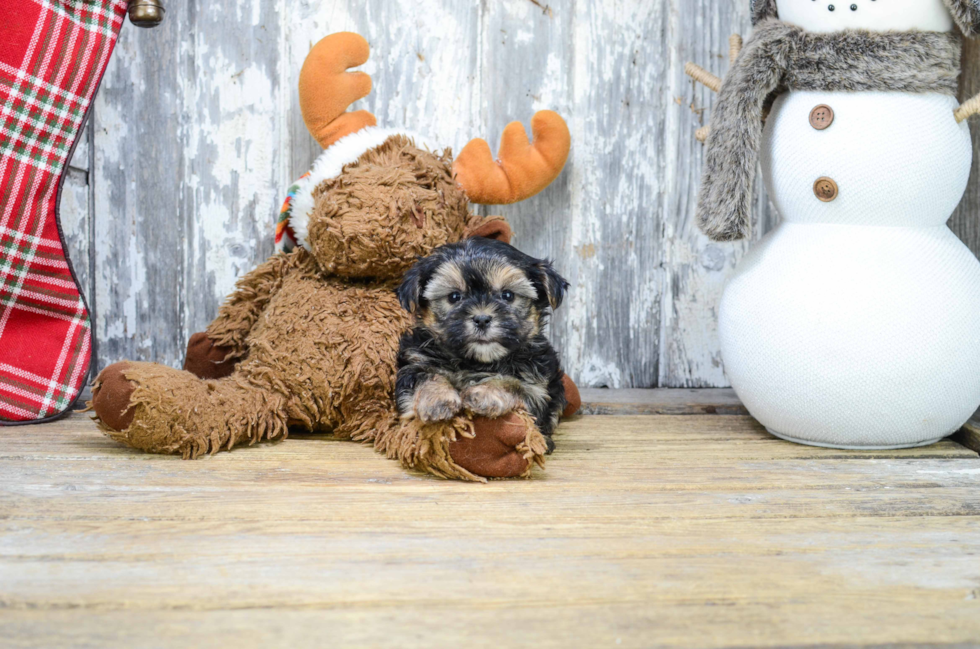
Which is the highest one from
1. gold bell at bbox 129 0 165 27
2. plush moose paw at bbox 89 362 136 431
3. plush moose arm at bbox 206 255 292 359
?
gold bell at bbox 129 0 165 27

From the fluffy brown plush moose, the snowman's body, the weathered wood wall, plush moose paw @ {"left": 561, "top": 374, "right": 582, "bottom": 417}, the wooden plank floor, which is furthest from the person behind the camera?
the weathered wood wall

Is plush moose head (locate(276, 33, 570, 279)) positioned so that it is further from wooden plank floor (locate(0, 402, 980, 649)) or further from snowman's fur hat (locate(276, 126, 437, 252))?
wooden plank floor (locate(0, 402, 980, 649))

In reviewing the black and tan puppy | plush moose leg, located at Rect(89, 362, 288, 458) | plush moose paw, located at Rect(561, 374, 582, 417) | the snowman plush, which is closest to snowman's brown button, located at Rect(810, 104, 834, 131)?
the snowman plush

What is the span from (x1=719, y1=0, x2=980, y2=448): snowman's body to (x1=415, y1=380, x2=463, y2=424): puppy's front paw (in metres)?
0.93

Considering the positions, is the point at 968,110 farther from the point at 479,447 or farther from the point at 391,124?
the point at 391,124

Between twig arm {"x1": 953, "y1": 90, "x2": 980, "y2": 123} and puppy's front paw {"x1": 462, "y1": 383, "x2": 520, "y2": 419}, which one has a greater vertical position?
twig arm {"x1": 953, "y1": 90, "x2": 980, "y2": 123}

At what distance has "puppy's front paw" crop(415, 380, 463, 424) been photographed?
198cm

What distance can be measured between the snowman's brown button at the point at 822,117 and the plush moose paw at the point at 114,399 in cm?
197

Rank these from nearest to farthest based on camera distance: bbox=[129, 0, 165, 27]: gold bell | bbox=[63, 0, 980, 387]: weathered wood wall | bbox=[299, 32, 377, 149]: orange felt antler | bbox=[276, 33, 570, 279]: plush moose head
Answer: bbox=[276, 33, 570, 279]: plush moose head, bbox=[129, 0, 165, 27]: gold bell, bbox=[299, 32, 377, 149]: orange felt antler, bbox=[63, 0, 980, 387]: weathered wood wall

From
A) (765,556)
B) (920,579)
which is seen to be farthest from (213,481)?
(920,579)

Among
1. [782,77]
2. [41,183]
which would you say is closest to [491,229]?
[782,77]

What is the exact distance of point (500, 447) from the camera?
2.03 m

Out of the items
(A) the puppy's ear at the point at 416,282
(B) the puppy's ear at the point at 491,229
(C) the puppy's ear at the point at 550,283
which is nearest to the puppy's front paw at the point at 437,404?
(A) the puppy's ear at the point at 416,282

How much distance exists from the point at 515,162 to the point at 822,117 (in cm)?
96
